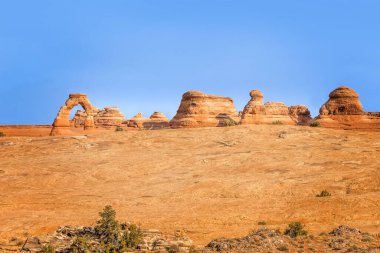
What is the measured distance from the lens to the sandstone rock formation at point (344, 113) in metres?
52.4

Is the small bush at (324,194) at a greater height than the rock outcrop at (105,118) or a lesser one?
lesser

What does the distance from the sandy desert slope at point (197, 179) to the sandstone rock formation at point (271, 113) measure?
2056 cm

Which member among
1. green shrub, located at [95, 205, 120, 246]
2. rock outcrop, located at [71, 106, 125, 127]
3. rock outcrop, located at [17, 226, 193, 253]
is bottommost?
rock outcrop, located at [17, 226, 193, 253]

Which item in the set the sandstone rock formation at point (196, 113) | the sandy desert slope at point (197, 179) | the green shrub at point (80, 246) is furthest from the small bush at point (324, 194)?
the sandstone rock formation at point (196, 113)

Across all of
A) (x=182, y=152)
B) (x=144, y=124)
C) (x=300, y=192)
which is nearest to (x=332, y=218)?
(x=300, y=192)

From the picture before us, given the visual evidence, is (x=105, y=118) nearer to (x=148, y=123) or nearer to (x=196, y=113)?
(x=148, y=123)

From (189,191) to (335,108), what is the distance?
3472cm

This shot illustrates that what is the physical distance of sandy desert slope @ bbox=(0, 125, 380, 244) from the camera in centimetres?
1955

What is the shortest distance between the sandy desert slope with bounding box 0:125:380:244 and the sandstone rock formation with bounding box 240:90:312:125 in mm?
20556

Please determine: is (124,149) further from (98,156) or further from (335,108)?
(335,108)

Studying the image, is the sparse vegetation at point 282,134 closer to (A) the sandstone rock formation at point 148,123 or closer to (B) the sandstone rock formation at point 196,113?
(B) the sandstone rock formation at point 196,113

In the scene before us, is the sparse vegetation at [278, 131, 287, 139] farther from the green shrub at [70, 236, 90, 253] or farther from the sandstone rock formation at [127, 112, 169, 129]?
the sandstone rock formation at [127, 112, 169, 129]

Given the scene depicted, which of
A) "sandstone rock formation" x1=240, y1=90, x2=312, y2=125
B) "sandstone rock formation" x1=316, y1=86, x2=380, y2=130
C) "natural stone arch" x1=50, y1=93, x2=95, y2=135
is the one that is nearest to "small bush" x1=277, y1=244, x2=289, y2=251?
"sandstone rock formation" x1=316, y1=86, x2=380, y2=130

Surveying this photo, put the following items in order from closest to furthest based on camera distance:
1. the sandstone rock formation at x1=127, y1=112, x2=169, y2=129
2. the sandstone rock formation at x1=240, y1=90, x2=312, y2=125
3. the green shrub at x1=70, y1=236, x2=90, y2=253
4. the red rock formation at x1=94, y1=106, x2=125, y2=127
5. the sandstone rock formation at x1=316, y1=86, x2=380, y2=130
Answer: the green shrub at x1=70, y1=236, x2=90, y2=253 → the sandstone rock formation at x1=316, y1=86, x2=380, y2=130 → the sandstone rock formation at x1=240, y1=90, x2=312, y2=125 → the sandstone rock formation at x1=127, y1=112, x2=169, y2=129 → the red rock formation at x1=94, y1=106, x2=125, y2=127
